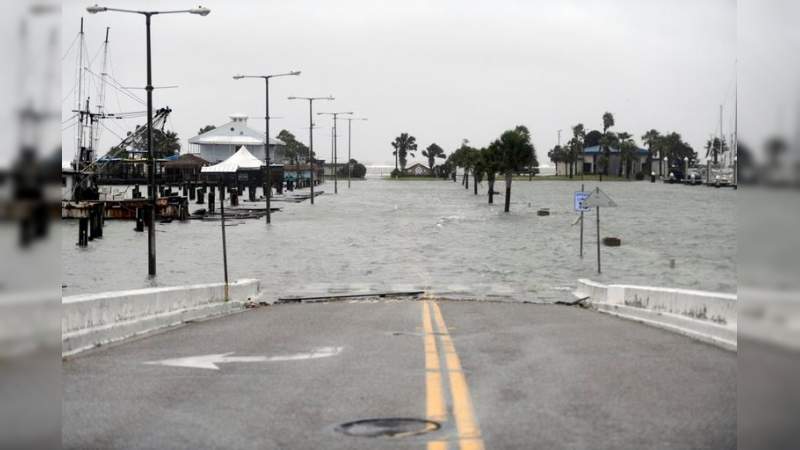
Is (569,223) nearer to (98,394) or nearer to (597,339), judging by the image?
(597,339)

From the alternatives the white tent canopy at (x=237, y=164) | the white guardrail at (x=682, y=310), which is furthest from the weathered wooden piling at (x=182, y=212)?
the white guardrail at (x=682, y=310)

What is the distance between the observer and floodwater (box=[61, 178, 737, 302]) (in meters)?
42.3

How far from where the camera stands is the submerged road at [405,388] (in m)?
8.38

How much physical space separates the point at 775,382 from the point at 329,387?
21.0 ft

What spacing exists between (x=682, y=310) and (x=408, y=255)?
1673 inches

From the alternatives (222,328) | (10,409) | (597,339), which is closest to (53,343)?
(10,409)

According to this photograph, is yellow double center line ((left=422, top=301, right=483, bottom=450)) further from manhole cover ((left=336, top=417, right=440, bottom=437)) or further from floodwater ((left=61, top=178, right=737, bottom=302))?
floodwater ((left=61, top=178, right=737, bottom=302))

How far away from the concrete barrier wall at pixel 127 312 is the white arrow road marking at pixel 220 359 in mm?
1361

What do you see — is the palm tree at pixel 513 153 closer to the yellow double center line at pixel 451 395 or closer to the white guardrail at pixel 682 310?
the white guardrail at pixel 682 310

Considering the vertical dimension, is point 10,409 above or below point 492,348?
above

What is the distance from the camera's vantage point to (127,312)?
53.2ft

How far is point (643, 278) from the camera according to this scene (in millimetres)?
51969

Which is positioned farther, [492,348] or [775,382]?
[492,348]

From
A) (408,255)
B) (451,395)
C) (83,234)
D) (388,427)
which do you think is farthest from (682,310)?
(83,234)
